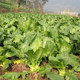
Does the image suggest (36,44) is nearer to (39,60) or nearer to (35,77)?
(39,60)

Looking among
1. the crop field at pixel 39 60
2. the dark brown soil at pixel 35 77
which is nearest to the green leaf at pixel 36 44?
the crop field at pixel 39 60

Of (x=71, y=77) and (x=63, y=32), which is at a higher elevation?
(x=63, y=32)

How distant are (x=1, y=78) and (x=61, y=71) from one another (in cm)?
72

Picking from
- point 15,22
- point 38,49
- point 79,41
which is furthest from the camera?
point 15,22

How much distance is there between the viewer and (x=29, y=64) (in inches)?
71.8

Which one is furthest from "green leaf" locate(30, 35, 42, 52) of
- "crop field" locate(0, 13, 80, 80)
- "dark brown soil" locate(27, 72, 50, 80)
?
"dark brown soil" locate(27, 72, 50, 80)

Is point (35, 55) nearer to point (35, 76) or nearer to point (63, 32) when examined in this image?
point (35, 76)

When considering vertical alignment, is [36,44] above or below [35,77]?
above

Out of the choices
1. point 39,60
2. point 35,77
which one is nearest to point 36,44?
point 39,60

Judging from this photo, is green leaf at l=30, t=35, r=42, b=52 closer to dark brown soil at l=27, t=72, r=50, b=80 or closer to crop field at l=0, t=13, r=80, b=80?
crop field at l=0, t=13, r=80, b=80

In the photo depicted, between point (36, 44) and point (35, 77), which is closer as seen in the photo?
point (35, 77)

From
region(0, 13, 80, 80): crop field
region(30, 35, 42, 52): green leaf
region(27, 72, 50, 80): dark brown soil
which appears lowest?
region(27, 72, 50, 80): dark brown soil

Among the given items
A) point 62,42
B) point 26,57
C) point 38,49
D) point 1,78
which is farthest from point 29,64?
point 62,42

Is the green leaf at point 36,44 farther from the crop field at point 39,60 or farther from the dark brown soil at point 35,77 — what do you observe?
the dark brown soil at point 35,77
